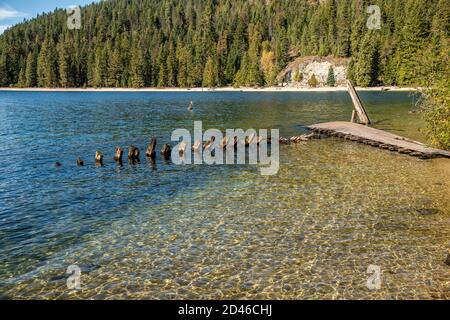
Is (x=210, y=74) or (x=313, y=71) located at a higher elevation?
(x=313, y=71)

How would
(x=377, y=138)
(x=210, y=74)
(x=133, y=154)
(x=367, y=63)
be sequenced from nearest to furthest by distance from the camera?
(x=133, y=154)
(x=377, y=138)
(x=367, y=63)
(x=210, y=74)

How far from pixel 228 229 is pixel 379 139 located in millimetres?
25917

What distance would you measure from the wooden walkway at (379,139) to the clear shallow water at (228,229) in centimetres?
180

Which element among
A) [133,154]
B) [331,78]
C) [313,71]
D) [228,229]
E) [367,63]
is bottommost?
[228,229]

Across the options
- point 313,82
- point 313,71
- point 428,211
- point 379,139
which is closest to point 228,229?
point 428,211

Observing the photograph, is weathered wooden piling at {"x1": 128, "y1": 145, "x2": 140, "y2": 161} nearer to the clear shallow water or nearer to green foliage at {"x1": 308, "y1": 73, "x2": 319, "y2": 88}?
the clear shallow water

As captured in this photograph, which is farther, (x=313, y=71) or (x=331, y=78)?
(x=313, y=71)

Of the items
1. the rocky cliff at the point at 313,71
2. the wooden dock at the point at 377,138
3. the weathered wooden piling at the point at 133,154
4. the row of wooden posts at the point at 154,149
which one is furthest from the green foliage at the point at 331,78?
the weathered wooden piling at the point at 133,154

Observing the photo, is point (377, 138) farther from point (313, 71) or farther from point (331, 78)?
point (313, 71)

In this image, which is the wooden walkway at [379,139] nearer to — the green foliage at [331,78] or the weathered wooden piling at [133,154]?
the weathered wooden piling at [133,154]

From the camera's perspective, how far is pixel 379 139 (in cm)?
3734

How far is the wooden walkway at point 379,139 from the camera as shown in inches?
1243

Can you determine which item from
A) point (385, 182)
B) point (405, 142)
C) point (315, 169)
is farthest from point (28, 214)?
point (405, 142)
